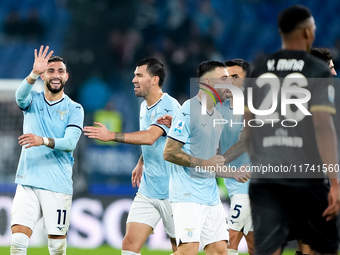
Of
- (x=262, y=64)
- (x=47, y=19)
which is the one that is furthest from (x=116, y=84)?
(x=262, y=64)

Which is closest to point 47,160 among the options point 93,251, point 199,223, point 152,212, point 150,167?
point 150,167

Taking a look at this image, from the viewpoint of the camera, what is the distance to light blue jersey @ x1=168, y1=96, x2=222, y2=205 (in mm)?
5602

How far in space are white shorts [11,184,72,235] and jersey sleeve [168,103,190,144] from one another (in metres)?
1.51

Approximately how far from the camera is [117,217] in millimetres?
10344

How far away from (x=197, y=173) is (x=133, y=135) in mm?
725

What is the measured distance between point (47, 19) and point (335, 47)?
7.34 metres

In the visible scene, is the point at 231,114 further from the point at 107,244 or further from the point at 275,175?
the point at 107,244

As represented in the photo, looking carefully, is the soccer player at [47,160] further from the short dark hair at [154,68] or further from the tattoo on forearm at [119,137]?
the short dark hair at [154,68]

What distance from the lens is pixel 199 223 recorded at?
18.3 ft

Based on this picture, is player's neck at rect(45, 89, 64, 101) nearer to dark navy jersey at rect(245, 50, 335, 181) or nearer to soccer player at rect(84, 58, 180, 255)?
soccer player at rect(84, 58, 180, 255)

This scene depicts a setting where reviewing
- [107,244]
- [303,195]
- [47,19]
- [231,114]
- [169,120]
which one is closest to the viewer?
[303,195]

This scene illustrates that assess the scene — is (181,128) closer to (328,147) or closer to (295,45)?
(295,45)

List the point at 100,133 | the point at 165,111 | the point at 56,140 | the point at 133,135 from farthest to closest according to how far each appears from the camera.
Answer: the point at 165,111 < the point at 56,140 < the point at 133,135 < the point at 100,133

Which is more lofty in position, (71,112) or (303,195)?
(71,112)
